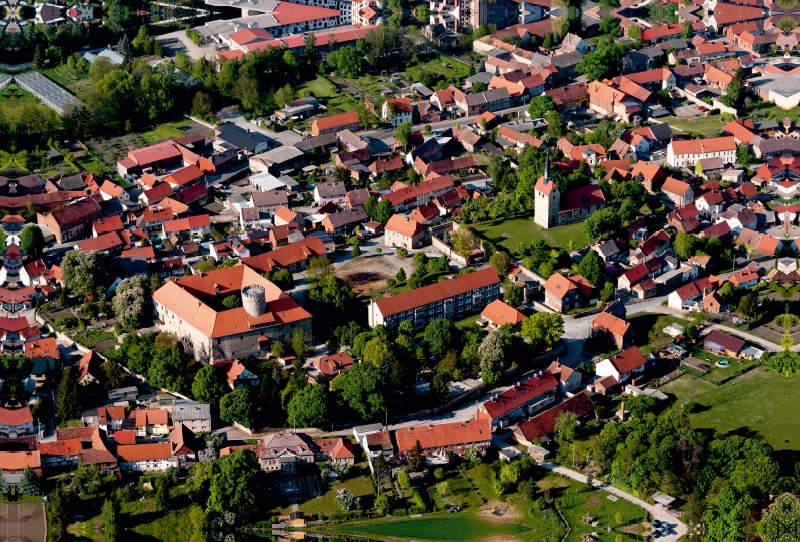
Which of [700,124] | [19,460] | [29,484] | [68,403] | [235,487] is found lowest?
[700,124]

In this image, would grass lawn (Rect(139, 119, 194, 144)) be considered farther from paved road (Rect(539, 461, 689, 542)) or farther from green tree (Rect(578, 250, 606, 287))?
paved road (Rect(539, 461, 689, 542))

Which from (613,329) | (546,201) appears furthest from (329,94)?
(613,329)

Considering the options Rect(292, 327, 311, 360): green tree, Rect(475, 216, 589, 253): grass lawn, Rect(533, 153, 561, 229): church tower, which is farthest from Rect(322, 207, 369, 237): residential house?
Rect(292, 327, 311, 360): green tree

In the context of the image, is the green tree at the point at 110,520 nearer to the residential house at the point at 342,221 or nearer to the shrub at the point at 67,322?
the shrub at the point at 67,322

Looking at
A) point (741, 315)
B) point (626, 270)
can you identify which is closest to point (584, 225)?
point (626, 270)

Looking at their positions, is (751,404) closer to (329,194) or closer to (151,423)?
(151,423)

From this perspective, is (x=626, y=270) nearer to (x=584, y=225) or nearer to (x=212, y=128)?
(x=584, y=225)

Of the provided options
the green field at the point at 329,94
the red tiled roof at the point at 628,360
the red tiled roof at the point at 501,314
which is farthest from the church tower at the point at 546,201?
the green field at the point at 329,94
